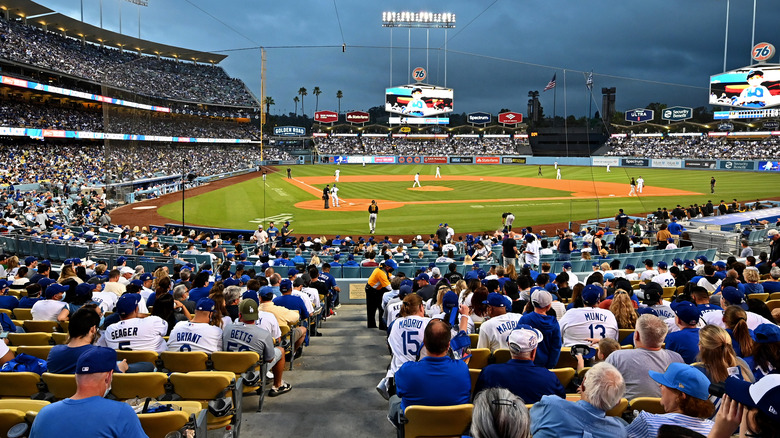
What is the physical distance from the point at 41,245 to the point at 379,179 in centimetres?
4358

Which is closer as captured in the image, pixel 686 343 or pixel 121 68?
pixel 686 343

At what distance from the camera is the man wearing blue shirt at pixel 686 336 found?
17.6 feet

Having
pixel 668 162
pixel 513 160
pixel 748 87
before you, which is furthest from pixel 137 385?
pixel 513 160

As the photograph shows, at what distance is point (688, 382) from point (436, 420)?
1.95 m

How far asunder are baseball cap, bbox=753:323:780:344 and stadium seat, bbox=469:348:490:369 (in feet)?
8.57

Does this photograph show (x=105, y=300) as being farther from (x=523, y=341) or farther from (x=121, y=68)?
(x=121, y=68)

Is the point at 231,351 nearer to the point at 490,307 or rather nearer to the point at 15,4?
the point at 490,307

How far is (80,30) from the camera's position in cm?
6334

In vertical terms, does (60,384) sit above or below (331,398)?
above

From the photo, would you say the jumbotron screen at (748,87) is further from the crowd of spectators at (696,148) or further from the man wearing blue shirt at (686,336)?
the man wearing blue shirt at (686,336)

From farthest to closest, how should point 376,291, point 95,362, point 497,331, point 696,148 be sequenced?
point 696,148 < point 376,291 < point 497,331 < point 95,362

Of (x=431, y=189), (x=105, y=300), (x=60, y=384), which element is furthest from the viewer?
(x=431, y=189)

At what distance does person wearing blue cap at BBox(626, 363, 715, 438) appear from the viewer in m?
3.16

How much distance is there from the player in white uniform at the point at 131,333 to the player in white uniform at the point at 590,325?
17.5 ft
